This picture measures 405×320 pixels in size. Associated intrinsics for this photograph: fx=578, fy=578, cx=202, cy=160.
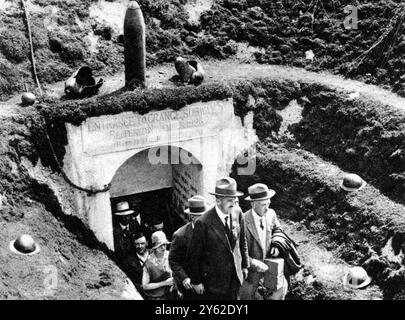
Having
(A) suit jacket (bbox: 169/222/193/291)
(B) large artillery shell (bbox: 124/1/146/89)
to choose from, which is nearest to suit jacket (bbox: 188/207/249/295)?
(A) suit jacket (bbox: 169/222/193/291)

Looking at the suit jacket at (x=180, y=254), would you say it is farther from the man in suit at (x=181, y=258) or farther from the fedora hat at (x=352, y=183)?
the fedora hat at (x=352, y=183)

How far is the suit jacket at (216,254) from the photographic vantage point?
8836 mm

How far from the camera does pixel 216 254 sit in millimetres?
8992

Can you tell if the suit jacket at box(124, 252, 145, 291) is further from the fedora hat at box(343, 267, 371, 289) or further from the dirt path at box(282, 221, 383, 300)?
the fedora hat at box(343, 267, 371, 289)

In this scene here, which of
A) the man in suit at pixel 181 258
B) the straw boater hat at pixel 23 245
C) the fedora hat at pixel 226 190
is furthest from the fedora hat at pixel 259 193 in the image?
the straw boater hat at pixel 23 245

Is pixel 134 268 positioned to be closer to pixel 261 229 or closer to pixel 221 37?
pixel 261 229

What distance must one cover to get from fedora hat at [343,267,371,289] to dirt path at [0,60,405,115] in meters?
5.08

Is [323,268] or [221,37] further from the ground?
[221,37]

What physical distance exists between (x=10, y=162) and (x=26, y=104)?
1779 millimetres

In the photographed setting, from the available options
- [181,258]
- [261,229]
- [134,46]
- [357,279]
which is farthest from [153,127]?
[181,258]

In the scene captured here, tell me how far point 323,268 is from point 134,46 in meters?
7.06

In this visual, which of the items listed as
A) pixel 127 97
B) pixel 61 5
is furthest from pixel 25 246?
pixel 61 5

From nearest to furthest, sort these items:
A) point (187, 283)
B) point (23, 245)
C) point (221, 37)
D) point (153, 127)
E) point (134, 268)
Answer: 1. point (187, 283)
2. point (23, 245)
3. point (134, 268)
4. point (153, 127)
5. point (221, 37)

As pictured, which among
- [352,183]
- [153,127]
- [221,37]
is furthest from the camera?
[221,37]
